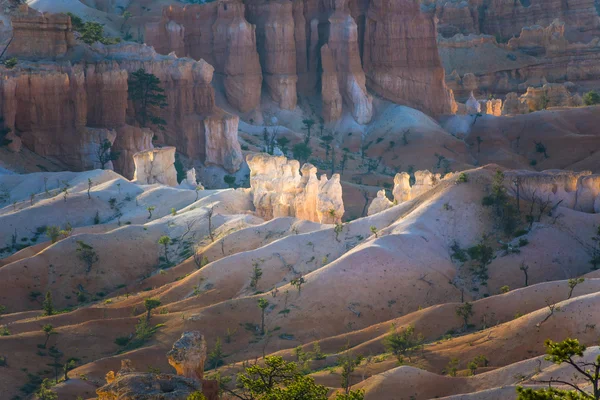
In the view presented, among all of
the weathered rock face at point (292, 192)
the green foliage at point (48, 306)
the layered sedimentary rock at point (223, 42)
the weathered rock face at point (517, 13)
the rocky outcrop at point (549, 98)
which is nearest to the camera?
the green foliage at point (48, 306)

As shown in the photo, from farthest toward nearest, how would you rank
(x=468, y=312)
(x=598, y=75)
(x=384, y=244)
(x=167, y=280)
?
1. (x=598, y=75)
2. (x=167, y=280)
3. (x=384, y=244)
4. (x=468, y=312)

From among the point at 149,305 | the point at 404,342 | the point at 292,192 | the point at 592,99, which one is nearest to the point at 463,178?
the point at 292,192

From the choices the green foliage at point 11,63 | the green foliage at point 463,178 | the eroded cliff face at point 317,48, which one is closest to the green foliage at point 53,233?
the green foliage at point 463,178

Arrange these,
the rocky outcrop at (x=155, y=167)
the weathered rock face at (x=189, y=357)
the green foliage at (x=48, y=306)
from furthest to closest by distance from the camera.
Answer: the rocky outcrop at (x=155, y=167) → the green foliage at (x=48, y=306) → the weathered rock face at (x=189, y=357)

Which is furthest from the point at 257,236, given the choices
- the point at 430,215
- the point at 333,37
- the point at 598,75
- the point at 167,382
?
the point at 598,75

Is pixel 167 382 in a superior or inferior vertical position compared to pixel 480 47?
superior

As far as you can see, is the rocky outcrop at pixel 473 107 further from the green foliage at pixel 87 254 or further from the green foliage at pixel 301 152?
the green foliage at pixel 87 254

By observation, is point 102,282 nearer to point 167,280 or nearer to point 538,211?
point 167,280

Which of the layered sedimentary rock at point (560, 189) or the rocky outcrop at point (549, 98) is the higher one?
the layered sedimentary rock at point (560, 189)
